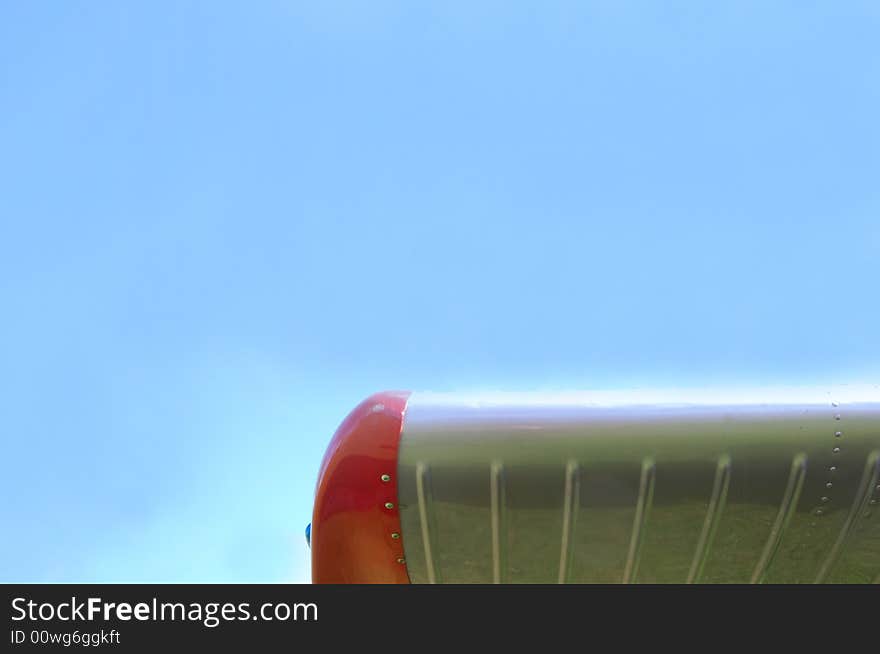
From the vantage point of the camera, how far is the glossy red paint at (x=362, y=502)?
271 centimetres

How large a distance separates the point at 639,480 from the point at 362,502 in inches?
39.7

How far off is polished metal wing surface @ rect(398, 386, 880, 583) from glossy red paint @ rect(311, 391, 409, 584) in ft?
Result: 0.20

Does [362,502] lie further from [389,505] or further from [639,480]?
[639,480]

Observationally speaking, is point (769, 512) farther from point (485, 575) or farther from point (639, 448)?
point (485, 575)

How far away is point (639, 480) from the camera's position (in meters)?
2.58

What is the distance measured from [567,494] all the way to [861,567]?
1.26 m

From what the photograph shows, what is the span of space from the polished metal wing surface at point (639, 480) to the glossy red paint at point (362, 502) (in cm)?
6
